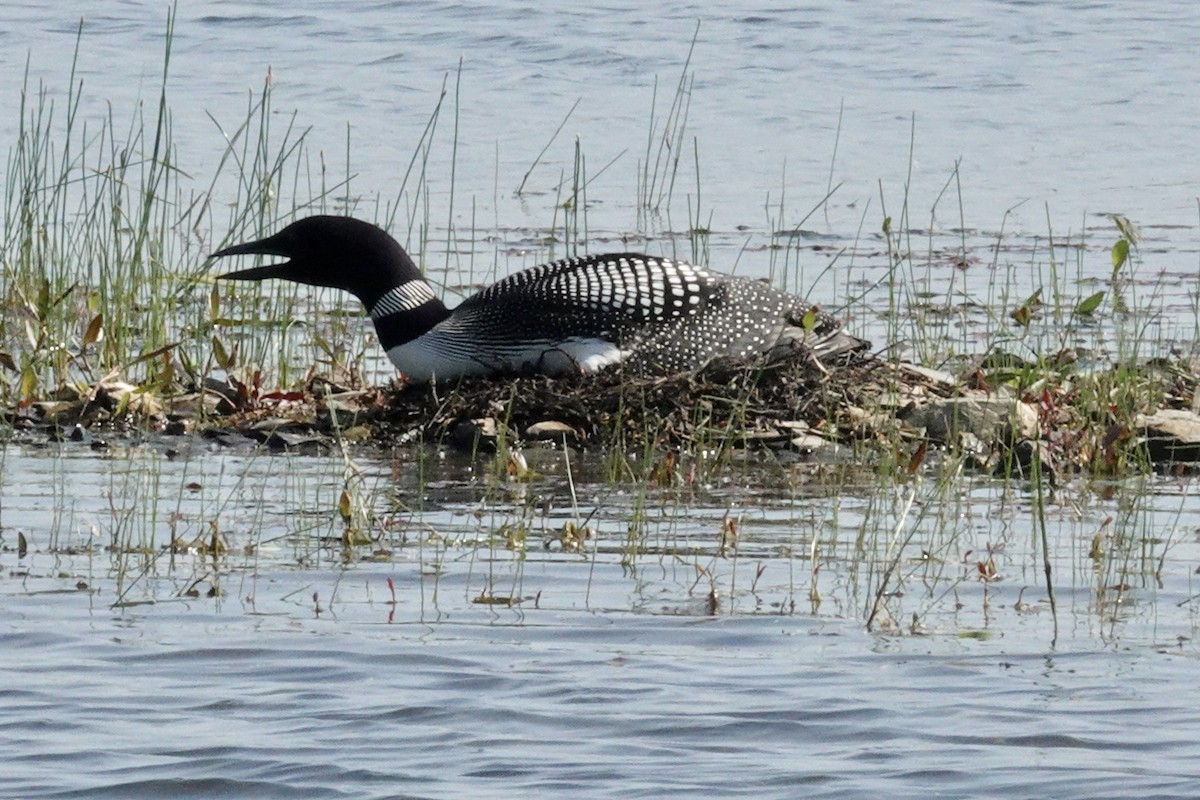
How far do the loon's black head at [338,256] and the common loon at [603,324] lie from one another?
0.40 feet

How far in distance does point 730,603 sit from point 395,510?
137 cm

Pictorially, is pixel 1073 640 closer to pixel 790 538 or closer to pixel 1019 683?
pixel 1019 683

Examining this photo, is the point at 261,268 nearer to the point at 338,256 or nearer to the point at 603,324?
the point at 338,256

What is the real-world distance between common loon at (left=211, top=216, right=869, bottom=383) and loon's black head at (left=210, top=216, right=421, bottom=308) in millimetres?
122

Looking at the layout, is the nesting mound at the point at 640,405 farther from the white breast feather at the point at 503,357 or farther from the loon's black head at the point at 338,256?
the loon's black head at the point at 338,256

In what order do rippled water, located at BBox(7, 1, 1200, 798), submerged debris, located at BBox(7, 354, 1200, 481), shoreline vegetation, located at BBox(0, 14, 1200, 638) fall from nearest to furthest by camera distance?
rippled water, located at BBox(7, 1, 1200, 798), shoreline vegetation, located at BBox(0, 14, 1200, 638), submerged debris, located at BBox(7, 354, 1200, 481)

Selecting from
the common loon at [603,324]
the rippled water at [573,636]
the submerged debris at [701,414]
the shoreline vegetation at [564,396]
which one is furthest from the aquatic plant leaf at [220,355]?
the rippled water at [573,636]

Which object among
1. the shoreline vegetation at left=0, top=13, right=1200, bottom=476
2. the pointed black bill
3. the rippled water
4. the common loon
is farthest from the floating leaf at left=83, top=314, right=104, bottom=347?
the rippled water

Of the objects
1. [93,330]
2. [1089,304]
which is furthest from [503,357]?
[1089,304]

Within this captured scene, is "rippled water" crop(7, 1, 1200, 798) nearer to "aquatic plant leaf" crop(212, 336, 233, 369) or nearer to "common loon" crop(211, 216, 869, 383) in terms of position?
"common loon" crop(211, 216, 869, 383)

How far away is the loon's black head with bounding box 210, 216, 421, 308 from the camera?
8.41 m

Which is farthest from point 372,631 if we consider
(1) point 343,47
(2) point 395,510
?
(1) point 343,47

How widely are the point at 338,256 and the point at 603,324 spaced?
1221 millimetres

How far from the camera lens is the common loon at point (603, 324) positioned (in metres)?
7.91
